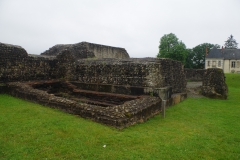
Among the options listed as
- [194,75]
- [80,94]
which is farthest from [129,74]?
[194,75]

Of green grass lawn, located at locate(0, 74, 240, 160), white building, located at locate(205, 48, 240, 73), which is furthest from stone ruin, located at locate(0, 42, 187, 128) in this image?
white building, located at locate(205, 48, 240, 73)

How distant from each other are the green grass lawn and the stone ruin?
0.46 metres

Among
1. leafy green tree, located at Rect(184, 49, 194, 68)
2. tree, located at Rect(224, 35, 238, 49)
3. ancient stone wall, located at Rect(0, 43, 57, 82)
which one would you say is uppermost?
tree, located at Rect(224, 35, 238, 49)

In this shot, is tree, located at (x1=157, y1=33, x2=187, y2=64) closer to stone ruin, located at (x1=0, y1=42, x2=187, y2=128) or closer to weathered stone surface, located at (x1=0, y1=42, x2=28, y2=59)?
stone ruin, located at (x1=0, y1=42, x2=187, y2=128)

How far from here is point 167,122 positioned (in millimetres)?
6078

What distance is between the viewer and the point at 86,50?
49.3 ft

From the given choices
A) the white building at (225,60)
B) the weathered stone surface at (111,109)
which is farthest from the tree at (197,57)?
the weathered stone surface at (111,109)

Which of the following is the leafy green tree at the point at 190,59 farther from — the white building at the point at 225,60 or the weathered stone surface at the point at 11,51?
the weathered stone surface at the point at 11,51

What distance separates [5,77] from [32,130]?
636 centimetres

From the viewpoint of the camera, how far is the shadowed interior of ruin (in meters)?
8.03

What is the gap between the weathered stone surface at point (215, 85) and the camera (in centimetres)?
1149

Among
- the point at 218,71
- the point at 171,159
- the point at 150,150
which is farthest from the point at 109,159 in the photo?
the point at 218,71

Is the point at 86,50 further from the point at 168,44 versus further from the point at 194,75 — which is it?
the point at 168,44

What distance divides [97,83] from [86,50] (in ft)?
20.3
